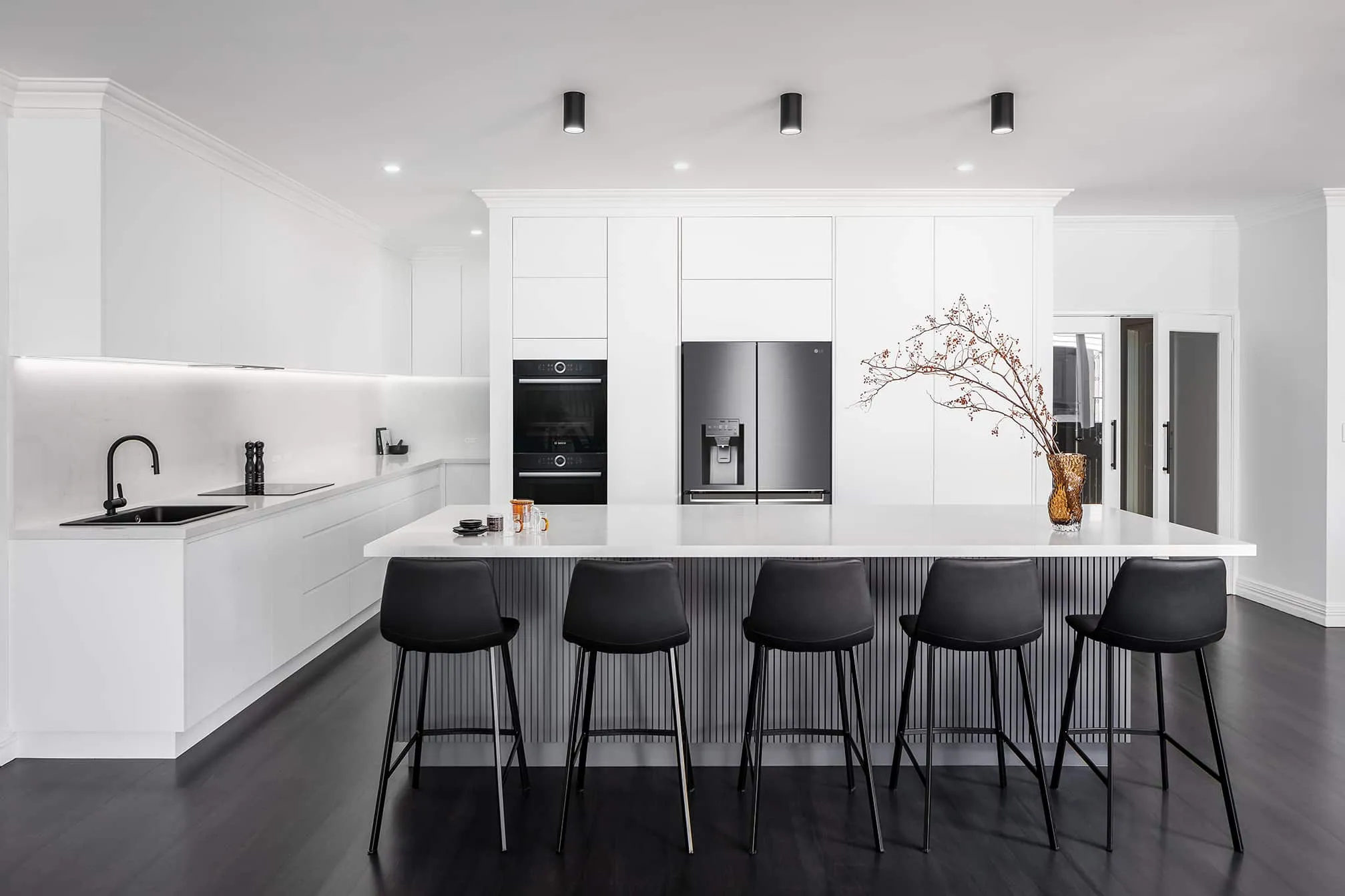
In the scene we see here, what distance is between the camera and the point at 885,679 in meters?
3.04

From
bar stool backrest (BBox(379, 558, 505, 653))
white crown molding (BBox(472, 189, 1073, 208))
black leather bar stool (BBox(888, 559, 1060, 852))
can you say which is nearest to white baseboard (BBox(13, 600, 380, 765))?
bar stool backrest (BBox(379, 558, 505, 653))

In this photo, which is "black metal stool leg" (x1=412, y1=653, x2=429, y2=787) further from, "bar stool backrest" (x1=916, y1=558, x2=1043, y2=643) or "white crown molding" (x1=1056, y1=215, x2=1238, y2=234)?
"white crown molding" (x1=1056, y1=215, x2=1238, y2=234)

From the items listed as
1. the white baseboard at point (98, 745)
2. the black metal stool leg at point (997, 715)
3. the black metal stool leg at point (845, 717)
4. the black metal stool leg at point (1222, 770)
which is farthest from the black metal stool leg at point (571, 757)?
the black metal stool leg at point (1222, 770)

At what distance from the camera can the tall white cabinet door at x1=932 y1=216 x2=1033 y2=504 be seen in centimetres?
480

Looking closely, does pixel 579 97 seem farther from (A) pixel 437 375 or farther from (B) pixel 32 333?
(A) pixel 437 375

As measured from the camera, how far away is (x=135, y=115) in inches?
129

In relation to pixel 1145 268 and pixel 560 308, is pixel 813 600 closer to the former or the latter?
pixel 560 308

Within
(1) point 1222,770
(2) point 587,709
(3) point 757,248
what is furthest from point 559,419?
(1) point 1222,770

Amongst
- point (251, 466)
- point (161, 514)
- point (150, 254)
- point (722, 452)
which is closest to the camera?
point (150, 254)

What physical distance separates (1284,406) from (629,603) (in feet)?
16.3

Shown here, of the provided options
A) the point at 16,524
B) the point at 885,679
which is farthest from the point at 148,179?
the point at 885,679

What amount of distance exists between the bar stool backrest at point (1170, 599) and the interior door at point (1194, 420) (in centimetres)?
353

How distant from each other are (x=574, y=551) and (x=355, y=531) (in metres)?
2.58

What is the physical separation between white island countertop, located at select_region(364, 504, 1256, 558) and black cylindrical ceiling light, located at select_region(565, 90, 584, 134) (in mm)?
1571
